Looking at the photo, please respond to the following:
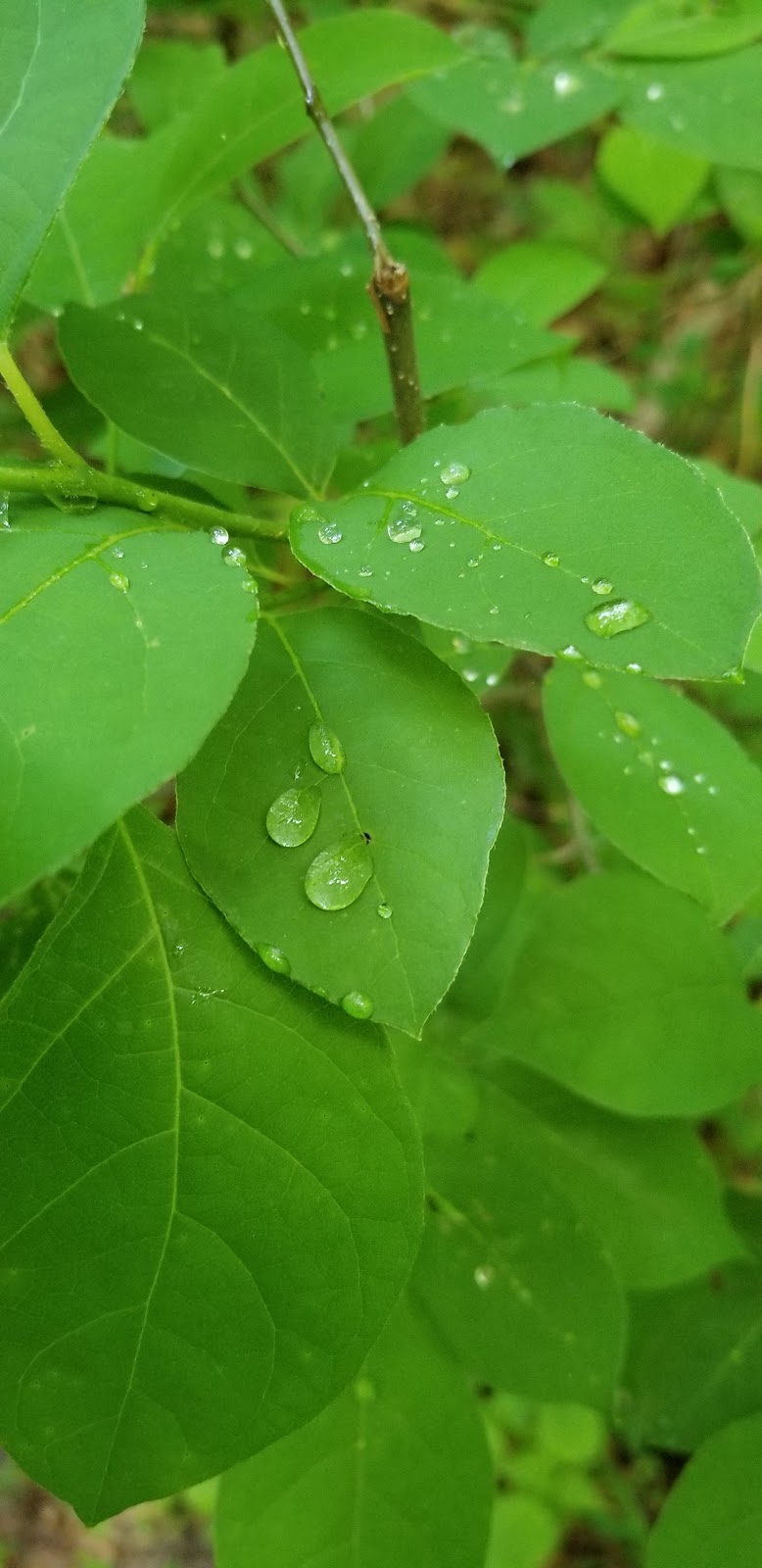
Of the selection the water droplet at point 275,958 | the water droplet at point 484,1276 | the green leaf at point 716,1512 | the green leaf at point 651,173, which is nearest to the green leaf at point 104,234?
the water droplet at point 275,958

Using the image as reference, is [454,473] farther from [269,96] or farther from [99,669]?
[269,96]

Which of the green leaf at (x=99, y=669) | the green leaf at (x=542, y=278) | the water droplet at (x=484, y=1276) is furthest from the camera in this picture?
the green leaf at (x=542, y=278)

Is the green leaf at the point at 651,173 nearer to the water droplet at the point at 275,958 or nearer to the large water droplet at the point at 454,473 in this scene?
the large water droplet at the point at 454,473

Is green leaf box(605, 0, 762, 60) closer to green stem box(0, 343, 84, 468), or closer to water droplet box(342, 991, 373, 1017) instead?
green stem box(0, 343, 84, 468)

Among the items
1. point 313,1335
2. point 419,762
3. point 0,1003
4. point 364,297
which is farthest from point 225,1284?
point 364,297

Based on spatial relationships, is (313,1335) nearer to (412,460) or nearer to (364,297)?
(412,460)

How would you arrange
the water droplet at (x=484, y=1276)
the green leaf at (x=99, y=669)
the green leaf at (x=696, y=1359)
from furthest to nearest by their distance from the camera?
the green leaf at (x=696, y=1359) → the water droplet at (x=484, y=1276) → the green leaf at (x=99, y=669)

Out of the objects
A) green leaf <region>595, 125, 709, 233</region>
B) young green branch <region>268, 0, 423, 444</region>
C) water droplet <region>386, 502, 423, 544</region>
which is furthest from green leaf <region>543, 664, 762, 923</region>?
green leaf <region>595, 125, 709, 233</region>
